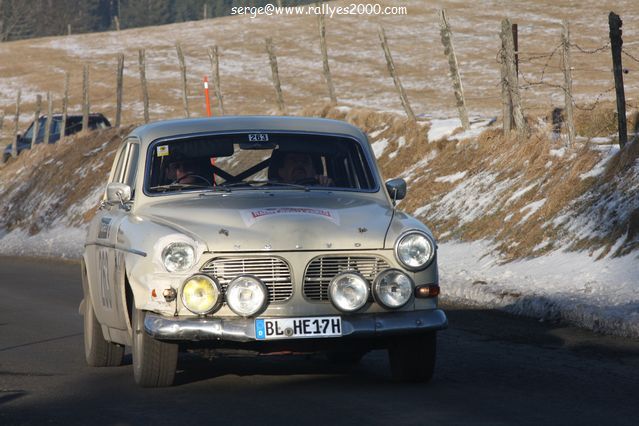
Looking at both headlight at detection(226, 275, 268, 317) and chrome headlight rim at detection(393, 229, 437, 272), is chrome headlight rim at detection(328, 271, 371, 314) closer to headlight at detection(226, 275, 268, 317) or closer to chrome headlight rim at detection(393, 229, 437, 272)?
chrome headlight rim at detection(393, 229, 437, 272)

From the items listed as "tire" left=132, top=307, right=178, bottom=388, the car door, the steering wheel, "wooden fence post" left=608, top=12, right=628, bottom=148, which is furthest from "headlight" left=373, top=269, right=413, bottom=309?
"wooden fence post" left=608, top=12, right=628, bottom=148

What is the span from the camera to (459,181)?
829 inches

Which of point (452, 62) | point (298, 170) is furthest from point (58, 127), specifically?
point (298, 170)

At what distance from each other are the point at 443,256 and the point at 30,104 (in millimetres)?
55517

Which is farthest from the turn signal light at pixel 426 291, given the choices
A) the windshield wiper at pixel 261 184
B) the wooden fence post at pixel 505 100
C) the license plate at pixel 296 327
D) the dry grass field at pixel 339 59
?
the dry grass field at pixel 339 59

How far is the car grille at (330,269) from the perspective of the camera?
8.29 metres

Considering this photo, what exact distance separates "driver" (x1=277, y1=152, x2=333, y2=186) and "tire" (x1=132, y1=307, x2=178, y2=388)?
5.46 ft

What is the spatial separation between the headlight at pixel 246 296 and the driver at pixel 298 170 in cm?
158

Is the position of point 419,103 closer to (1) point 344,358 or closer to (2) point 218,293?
(1) point 344,358

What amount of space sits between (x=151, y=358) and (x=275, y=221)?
1095 millimetres

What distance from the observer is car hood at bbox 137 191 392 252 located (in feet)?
27.1

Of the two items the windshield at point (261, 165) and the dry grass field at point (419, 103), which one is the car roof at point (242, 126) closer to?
the windshield at point (261, 165)

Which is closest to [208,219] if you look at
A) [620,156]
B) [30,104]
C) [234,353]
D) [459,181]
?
[234,353]

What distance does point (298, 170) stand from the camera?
A: 9.67m
